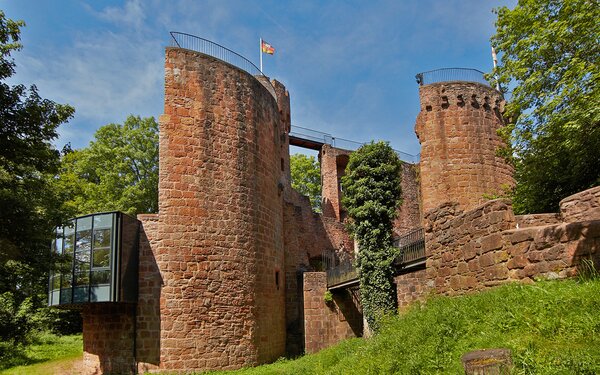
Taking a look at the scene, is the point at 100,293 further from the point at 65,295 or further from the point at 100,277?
the point at 65,295

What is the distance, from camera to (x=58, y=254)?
44.4 feet

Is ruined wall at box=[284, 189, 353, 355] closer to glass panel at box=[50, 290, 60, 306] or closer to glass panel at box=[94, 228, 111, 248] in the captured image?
glass panel at box=[94, 228, 111, 248]

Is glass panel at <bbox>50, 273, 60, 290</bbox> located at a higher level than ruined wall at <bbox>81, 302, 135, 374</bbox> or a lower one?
higher

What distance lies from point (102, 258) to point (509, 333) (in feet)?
36.9

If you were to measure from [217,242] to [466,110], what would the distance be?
11445 millimetres

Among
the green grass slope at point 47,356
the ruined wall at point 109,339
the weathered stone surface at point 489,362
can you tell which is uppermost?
the weathered stone surface at point 489,362

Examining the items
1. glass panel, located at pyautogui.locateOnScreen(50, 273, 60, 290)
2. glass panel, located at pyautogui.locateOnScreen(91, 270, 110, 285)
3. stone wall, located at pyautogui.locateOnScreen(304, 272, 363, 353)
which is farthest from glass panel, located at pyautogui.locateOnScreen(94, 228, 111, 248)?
stone wall, located at pyautogui.locateOnScreen(304, 272, 363, 353)

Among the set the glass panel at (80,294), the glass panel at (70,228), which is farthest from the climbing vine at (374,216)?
the glass panel at (70,228)

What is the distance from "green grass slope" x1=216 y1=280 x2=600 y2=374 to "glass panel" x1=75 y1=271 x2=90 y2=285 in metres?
8.48

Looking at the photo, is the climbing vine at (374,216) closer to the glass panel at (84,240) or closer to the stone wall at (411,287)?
the stone wall at (411,287)

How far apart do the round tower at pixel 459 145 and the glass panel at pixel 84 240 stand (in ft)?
40.2

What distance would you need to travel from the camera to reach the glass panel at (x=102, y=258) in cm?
1357

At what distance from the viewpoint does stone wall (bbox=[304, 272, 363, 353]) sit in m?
18.3

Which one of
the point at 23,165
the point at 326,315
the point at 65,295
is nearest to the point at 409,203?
the point at 326,315
